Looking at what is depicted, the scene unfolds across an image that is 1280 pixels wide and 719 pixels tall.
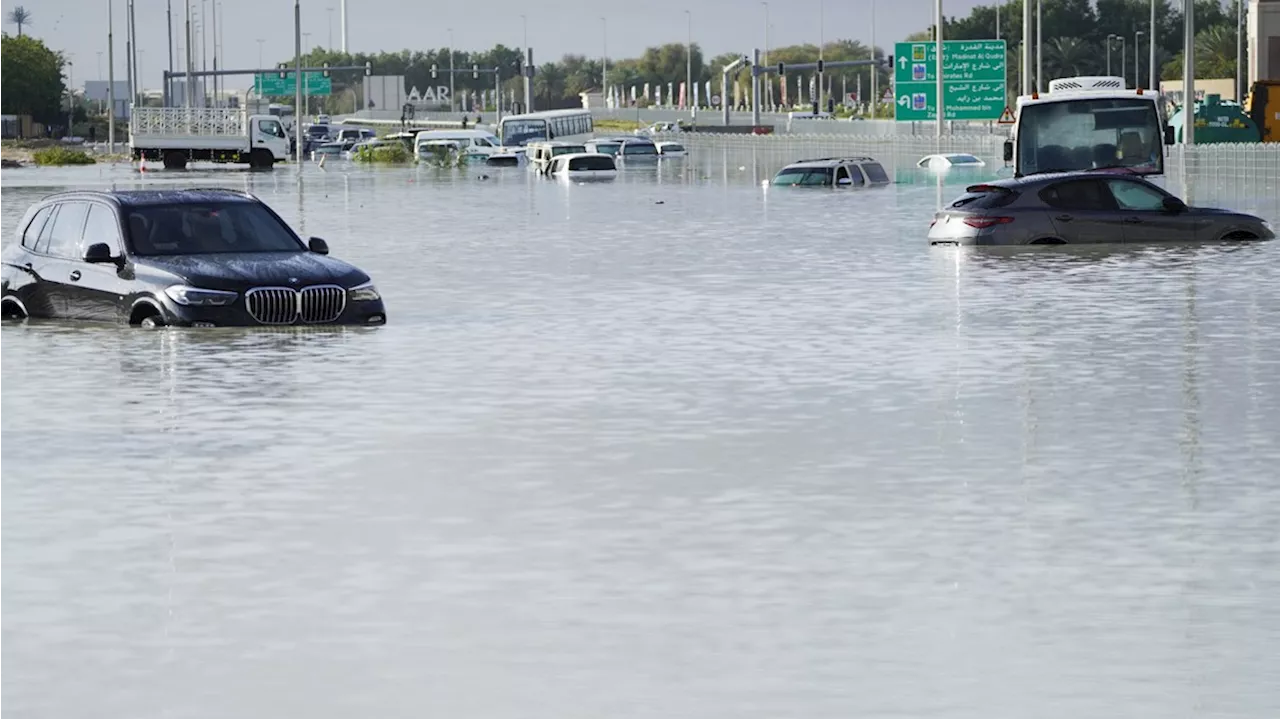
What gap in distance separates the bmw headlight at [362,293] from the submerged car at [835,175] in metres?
45.9

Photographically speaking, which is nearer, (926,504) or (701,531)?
(701,531)

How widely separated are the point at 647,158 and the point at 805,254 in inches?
2649

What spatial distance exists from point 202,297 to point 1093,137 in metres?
28.7

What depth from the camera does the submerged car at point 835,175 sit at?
6794cm

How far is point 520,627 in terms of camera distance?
349 inches

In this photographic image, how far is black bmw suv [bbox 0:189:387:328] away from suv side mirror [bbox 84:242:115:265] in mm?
16

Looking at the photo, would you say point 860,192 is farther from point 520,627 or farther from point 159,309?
point 520,627

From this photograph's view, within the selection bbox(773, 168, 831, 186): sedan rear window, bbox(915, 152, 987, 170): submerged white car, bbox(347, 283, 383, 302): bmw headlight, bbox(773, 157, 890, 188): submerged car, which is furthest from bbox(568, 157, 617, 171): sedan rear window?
bbox(347, 283, 383, 302): bmw headlight

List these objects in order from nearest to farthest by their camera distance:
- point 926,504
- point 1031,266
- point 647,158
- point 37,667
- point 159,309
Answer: point 37,667 < point 926,504 < point 159,309 < point 1031,266 < point 647,158

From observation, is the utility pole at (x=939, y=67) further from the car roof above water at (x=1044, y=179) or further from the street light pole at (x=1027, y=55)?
the car roof above water at (x=1044, y=179)


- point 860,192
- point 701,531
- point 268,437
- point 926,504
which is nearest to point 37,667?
point 701,531

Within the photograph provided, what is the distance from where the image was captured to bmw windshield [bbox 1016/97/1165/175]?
46.7 metres

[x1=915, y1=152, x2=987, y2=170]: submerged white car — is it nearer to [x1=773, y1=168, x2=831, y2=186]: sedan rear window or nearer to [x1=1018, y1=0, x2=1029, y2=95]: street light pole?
[x1=1018, y1=0, x2=1029, y2=95]: street light pole

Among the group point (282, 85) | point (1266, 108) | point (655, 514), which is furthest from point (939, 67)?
point (282, 85)
